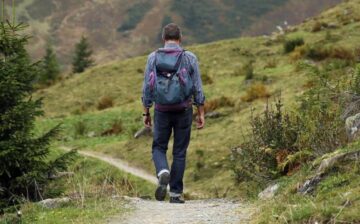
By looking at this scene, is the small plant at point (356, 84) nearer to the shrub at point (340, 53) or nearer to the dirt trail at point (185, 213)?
the dirt trail at point (185, 213)

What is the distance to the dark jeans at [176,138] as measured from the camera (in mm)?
9742

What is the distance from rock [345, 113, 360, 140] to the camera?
8.58 metres

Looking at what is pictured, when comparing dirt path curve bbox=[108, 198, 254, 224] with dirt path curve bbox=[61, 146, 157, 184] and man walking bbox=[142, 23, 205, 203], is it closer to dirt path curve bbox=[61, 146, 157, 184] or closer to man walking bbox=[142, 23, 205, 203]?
man walking bbox=[142, 23, 205, 203]

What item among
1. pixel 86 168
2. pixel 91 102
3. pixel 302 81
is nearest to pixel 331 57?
pixel 302 81

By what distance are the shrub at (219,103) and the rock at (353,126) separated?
12.9 m

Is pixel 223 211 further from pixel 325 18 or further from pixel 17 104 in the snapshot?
pixel 325 18

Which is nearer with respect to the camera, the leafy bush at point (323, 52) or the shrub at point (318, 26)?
the leafy bush at point (323, 52)

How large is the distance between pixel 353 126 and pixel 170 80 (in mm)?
2586

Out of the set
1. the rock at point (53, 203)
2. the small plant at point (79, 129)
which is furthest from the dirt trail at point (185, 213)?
the small plant at point (79, 129)

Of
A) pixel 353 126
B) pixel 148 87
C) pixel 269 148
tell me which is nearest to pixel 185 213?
pixel 148 87

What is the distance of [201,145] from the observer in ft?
60.3

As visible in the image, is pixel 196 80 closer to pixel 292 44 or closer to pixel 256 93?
pixel 256 93

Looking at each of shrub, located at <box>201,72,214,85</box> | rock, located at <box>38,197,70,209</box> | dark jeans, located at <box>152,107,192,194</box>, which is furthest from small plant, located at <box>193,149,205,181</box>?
shrub, located at <box>201,72,214,85</box>

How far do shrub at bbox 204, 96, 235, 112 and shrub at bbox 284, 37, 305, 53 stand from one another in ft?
27.0
